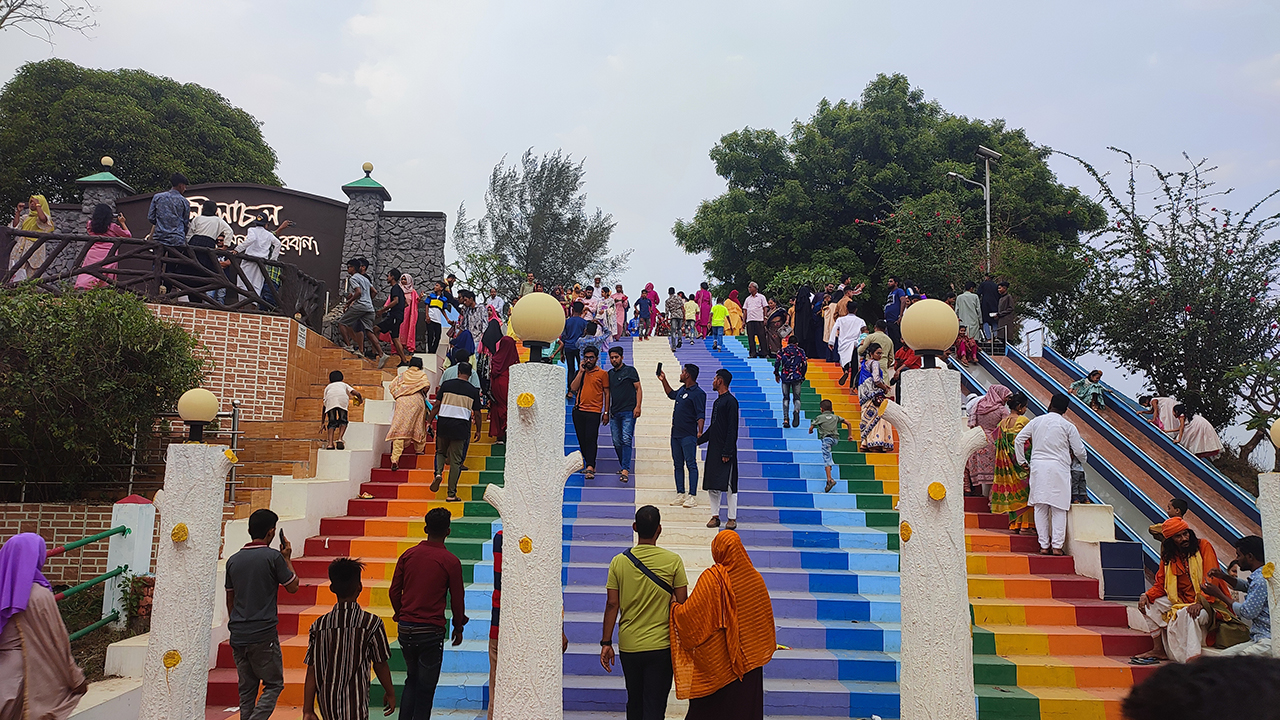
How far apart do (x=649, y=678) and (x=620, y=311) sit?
15.9 metres

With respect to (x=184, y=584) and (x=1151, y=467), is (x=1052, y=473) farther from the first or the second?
(x=184, y=584)

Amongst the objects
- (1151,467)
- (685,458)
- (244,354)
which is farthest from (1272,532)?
(244,354)

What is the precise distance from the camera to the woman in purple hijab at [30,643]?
3.89 metres

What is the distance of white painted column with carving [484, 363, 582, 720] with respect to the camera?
4.32 m

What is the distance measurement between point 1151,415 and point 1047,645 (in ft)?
30.7

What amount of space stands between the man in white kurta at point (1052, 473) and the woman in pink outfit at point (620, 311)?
504 inches

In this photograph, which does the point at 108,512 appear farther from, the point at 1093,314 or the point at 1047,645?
the point at 1093,314

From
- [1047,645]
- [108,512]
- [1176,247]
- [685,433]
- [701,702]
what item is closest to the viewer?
[701,702]

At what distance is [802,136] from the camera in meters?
26.9

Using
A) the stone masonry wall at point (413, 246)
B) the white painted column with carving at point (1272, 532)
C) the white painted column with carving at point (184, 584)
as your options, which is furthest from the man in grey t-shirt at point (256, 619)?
the stone masonry wall at point (413, 246)

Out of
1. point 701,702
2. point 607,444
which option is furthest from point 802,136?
point 701,702

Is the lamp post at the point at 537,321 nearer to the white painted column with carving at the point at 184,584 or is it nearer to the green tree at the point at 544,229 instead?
the white painted column with carving at the point at 184,584

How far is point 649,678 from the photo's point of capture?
467cm

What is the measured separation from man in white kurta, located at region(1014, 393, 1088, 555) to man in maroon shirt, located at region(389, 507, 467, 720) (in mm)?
6016
